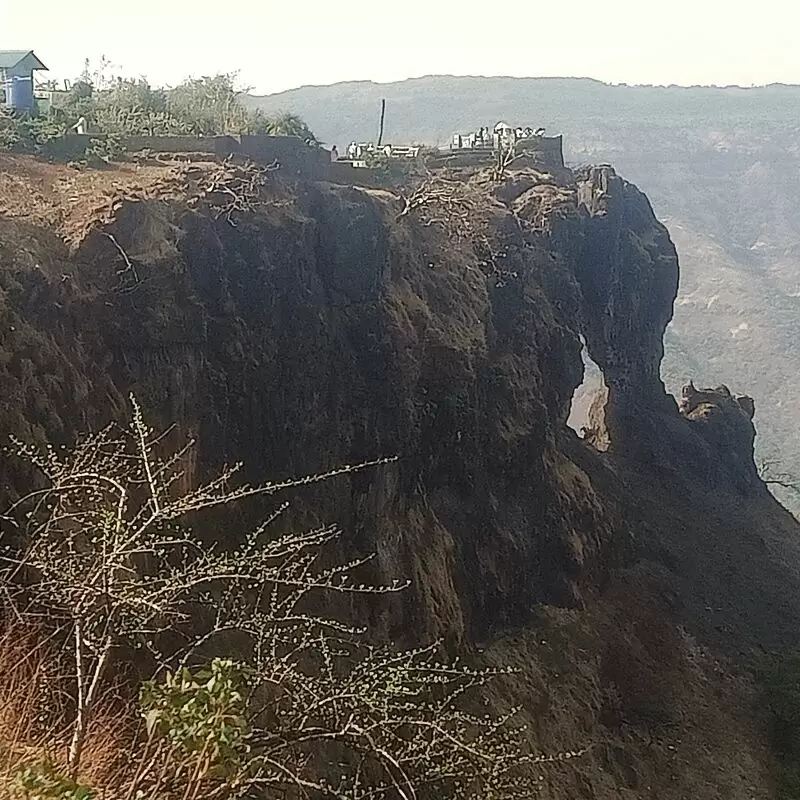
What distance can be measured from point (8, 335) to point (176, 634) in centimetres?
383

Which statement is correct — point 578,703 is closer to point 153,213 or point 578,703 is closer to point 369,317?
point 369,317

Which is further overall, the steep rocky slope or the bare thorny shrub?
the steep rocky slope

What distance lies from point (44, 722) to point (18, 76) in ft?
60.4

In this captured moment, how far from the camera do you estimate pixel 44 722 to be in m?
7.30

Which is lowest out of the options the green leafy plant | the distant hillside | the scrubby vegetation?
the distant hillside

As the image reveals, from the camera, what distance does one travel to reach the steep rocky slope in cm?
1287

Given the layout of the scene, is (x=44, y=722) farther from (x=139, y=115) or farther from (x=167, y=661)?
(x=139, y=115)

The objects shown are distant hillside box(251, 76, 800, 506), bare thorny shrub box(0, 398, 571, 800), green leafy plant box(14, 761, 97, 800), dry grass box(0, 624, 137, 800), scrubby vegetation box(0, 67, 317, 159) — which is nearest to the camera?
green leafy plant box(14, 761, 97, 800)

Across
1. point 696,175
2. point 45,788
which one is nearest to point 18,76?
point 45,788

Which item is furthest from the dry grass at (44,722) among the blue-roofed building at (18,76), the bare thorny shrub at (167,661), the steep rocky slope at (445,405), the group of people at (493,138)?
the group of people at (493,138)

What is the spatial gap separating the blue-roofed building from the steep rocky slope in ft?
21.1

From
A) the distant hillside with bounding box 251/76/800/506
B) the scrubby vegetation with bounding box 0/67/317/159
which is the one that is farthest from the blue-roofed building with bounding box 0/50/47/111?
the distant hillside with bounding box 251/76/800/506

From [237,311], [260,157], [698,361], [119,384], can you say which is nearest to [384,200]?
[260,157]

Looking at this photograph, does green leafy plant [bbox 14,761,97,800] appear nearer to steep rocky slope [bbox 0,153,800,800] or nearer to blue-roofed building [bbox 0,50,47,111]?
steep rocky slope [bbox 0,153,800,800]
